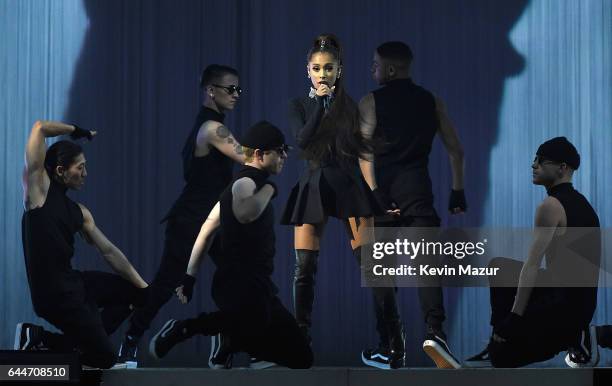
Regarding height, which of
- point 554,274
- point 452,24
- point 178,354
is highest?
point 452,24

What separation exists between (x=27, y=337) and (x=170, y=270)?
3.39ft

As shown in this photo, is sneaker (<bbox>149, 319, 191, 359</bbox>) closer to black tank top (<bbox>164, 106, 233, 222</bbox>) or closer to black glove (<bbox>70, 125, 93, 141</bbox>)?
black tank top (<bbox>164, 106, 233, 222</bbox>)

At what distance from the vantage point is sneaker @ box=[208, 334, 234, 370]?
731 cm

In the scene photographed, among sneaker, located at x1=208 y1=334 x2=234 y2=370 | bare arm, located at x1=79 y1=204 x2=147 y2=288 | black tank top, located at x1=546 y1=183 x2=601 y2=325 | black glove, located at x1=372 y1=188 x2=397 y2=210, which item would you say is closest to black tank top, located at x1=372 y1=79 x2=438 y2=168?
black glove, located at x1=372 y1=188 x2=397 y2=210

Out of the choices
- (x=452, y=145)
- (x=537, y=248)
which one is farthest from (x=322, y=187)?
(x=537, y=248)

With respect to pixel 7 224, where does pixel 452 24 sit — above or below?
above

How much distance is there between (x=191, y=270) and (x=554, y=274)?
7.63 ft

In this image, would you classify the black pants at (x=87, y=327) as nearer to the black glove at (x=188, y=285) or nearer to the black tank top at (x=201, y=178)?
the black glove at (x=188, y=285)

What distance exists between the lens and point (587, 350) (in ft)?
24.4

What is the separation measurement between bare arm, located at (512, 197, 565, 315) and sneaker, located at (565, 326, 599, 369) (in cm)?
49

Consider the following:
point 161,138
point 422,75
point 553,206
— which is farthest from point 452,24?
point 161,138

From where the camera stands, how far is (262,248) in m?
7.13

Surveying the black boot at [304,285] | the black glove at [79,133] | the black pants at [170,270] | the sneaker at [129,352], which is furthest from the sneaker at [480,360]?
the black glove at [79,133]

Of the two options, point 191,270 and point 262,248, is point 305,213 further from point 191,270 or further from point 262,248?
point 191,270
